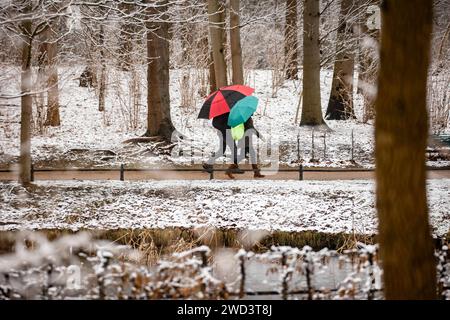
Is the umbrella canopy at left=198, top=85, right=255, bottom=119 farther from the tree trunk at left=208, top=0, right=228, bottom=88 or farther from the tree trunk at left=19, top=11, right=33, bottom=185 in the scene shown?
the tree trunk at left=208, top=0, right=228, bottom=88

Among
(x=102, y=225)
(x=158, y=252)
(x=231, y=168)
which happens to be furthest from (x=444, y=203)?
(x=102, y=225)

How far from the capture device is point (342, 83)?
2325cm

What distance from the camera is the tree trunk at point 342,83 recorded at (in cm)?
2336

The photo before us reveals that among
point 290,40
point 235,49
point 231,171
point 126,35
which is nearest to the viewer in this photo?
point 231,171

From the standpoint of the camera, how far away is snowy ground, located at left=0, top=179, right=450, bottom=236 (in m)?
12.2

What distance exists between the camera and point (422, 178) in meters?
5.35

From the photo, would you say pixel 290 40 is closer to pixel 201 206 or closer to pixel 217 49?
pixel 217 49

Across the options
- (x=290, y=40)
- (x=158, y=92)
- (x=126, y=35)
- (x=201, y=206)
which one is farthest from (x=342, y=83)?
(x=201, y=206)

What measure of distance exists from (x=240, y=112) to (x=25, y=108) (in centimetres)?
444

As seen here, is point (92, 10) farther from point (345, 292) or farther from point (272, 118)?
point (272, 118)

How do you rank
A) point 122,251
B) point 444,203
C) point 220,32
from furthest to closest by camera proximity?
point 220,32 < point 444,203 < point 122,251

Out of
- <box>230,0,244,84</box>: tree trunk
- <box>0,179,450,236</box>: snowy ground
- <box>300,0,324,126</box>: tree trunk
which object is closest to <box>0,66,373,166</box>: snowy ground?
<box>300,0,324,126</box>: tree trunk

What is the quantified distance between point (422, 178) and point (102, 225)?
312 inches

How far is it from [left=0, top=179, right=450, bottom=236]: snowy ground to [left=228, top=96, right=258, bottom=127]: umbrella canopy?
1527 mm
